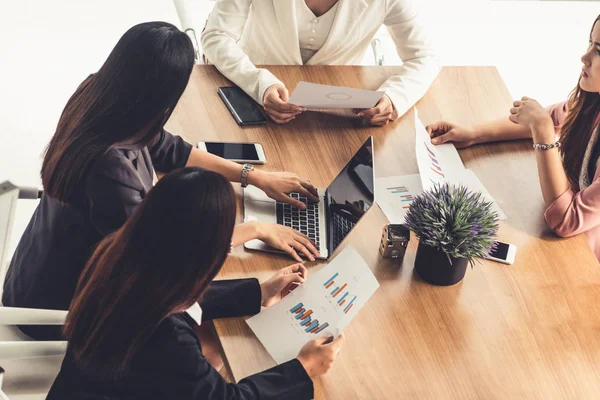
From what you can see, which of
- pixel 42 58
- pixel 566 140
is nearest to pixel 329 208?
pixel 566 140

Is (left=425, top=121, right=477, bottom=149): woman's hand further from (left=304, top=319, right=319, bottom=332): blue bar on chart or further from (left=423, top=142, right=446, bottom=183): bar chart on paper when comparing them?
(left=304, top=319, right=319, bottom=332): blue bar on chart

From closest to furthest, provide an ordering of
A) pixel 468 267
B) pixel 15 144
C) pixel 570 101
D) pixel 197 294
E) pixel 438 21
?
pixel 197 294 < pixel 468 267 < pixel 570 101 < pixel 15 144 < pixel 438 21

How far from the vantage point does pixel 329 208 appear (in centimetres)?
169

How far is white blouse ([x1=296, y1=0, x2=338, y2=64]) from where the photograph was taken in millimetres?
2197

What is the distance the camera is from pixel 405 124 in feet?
6.63

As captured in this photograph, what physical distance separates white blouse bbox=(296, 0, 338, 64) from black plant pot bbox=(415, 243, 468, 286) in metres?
1.00

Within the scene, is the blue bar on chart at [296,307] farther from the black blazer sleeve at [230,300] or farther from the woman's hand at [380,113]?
the woman's hand at [380,113]

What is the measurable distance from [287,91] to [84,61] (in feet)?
5.76

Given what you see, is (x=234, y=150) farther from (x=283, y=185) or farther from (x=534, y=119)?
(x=534, y=119)

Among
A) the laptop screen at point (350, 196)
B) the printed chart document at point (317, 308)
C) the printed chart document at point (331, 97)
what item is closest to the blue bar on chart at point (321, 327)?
the printed chart document at point (317, 308)

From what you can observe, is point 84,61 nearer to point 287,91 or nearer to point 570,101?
point 287,91

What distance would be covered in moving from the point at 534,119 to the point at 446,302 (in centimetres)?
65

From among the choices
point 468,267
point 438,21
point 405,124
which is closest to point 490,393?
point 468,267

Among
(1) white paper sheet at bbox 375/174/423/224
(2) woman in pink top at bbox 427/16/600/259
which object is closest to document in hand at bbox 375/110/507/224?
(1) white paper sheet at bbox 375/174/423/224
